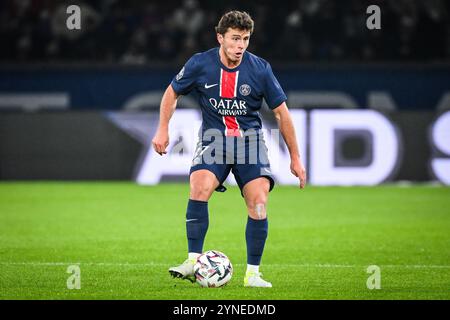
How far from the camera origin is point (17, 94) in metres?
20.7

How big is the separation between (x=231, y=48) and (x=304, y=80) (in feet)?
40.3

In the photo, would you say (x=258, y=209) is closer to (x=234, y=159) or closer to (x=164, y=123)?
(x=234, y=159)

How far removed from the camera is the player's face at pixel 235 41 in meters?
7.86

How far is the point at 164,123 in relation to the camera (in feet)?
26.5

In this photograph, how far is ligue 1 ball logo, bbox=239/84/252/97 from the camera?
805cm

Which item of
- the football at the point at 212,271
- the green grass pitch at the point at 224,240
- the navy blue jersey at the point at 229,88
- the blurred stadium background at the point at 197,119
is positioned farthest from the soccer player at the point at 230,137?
the blurred stadium background at the point at 197,119

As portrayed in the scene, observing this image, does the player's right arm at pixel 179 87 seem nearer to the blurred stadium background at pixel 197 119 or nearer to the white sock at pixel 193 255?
the white sock at pixel 193 255

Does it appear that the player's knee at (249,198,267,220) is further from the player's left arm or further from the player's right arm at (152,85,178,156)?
the player's right arm at (152,85,178,156)

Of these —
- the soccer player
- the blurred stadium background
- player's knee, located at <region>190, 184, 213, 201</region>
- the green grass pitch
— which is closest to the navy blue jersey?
the soccer player

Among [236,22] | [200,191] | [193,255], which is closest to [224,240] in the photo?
[193,255]

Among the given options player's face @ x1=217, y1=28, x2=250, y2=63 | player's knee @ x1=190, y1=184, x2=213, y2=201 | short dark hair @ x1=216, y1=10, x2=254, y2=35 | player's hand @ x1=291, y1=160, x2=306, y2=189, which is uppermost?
short dark hair @ x1=216, y1=10, x2=254, y2=35

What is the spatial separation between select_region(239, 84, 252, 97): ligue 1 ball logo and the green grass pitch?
56.3 inches

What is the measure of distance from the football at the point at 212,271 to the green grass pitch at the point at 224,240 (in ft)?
0.25
